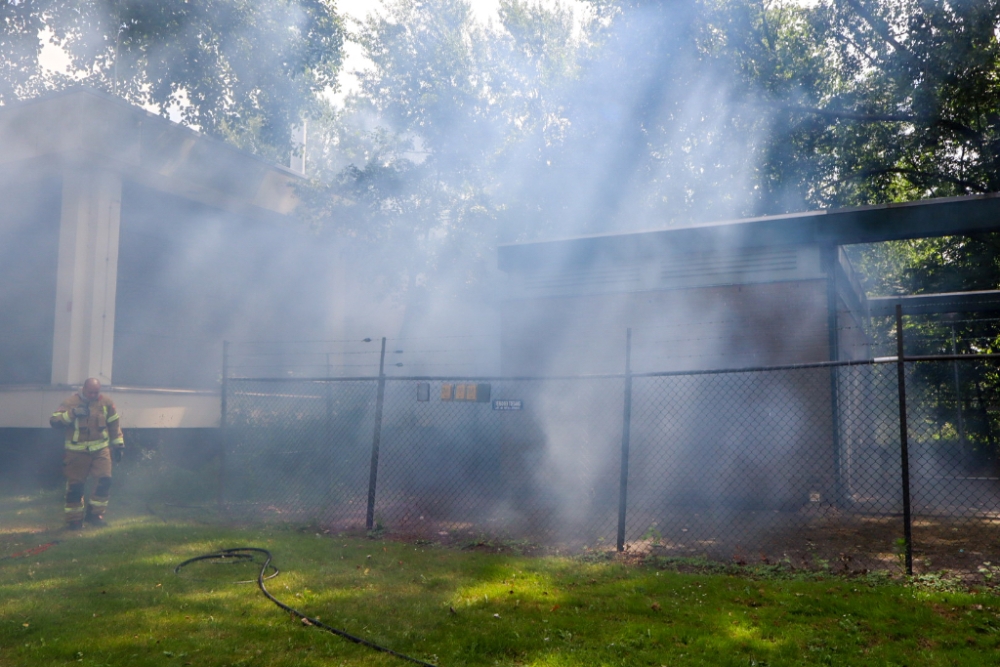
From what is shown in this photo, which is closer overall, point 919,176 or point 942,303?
point 942,303

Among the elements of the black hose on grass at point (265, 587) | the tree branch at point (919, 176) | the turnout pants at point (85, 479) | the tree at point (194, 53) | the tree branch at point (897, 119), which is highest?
the tree at point (194, 53)

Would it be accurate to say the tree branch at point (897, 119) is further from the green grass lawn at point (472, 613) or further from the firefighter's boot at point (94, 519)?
the firefighter's boot at point (94, 519)

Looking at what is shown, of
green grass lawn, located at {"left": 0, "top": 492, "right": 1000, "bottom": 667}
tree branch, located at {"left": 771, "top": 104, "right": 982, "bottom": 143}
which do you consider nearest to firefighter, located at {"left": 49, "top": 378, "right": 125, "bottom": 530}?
green grass lawn, located at {"left": 0, "top": 492, "right": 1000, "bottom": 667}

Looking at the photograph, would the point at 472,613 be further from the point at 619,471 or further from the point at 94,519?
the point at 619,471

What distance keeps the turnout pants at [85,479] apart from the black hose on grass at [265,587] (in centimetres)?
280

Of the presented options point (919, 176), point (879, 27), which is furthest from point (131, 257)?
point (919, 176)

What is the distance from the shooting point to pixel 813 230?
1065 cm

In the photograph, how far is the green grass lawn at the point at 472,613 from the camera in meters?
4.39

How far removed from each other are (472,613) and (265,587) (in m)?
1.83

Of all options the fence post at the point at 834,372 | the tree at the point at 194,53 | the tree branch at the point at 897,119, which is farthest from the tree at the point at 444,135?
the fence post at the point at 834,372

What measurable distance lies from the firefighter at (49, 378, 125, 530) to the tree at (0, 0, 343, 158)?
11532 mm

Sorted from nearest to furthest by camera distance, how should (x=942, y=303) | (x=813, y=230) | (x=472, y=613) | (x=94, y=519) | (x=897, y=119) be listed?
1. (x=472, y=613)
2. (x=94, y=519)
3. (x=813, y=230)
4. (x=942, y=303)
5. (x=897, y=119)

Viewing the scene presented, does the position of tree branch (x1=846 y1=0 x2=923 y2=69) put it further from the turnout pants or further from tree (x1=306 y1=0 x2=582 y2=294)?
the turnout pants

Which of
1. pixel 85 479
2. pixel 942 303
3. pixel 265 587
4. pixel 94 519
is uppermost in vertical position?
pixel 942 303
